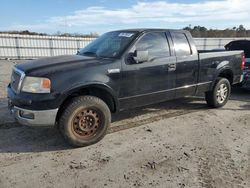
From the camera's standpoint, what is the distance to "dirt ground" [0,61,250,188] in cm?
341

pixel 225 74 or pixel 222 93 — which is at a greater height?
pixel 225 74

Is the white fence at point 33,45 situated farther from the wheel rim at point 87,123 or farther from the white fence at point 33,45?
the wheel rim at point 87,123

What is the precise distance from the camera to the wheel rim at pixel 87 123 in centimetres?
437

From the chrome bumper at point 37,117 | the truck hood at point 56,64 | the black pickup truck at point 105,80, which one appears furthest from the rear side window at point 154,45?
the chrome bumper at point 37,117

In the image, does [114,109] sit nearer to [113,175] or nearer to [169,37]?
[113,175]

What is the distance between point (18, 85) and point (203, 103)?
484 centimetres

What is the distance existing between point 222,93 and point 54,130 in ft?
13.6

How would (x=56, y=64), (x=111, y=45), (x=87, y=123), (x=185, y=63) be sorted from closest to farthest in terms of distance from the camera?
(x=56, y=64) < (x=87, y=123) < (x=111, y=45) < (x=185, y=63)

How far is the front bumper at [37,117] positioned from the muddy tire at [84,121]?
0.18 metres

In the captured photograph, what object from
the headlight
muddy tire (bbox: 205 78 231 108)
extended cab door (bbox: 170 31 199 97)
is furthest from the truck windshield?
muddy tire (bbox: 205 78 231 108)

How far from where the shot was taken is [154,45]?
17.2 feet

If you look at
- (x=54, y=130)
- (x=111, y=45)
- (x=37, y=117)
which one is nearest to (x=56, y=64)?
(x=37, y=117)

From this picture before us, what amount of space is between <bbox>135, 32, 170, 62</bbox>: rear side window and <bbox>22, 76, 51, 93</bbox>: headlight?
1818 millimetres

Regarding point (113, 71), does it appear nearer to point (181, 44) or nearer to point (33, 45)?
point (181, 44)
